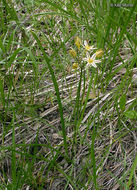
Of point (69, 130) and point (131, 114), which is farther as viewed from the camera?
point (69, 130)

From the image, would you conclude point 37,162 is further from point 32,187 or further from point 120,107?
point 120,107

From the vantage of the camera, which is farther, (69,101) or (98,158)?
(69,101)

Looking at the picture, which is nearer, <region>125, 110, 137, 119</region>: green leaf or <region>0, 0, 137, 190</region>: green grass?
<region>0, 0, 137, 190</region>: green grass

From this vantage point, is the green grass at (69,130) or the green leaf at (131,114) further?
the green leaf at (131,114)

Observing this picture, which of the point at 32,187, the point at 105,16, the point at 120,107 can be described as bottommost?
the point at 32,187

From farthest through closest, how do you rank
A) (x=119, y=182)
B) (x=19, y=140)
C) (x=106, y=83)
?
(x=106, y=83)
(x=19, y=140)
(x=119, y=182)

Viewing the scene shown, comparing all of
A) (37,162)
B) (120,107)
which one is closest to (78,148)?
(37,162)

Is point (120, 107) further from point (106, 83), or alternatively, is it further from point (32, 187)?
point (32, 187)

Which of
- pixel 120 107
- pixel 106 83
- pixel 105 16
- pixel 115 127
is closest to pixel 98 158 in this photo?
pixel 115 127

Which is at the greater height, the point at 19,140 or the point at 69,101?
the point at 69,101

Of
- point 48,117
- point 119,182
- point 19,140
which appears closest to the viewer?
point 119,182
